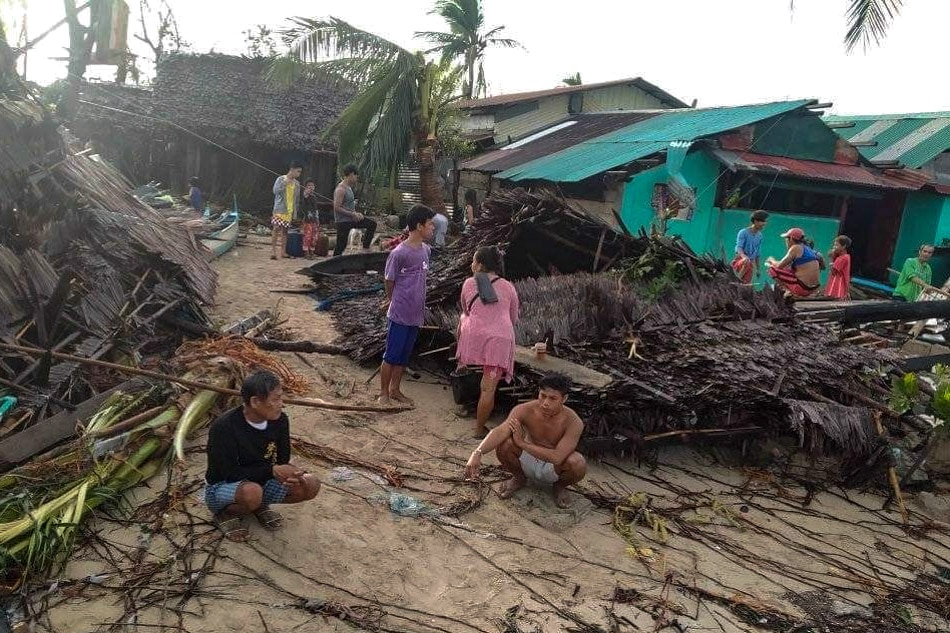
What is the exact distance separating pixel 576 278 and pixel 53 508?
5.41m

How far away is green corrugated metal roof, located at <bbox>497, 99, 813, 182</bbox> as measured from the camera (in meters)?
12.5

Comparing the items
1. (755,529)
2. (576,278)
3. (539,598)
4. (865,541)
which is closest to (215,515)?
(539,598)

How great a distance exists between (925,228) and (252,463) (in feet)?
53.7

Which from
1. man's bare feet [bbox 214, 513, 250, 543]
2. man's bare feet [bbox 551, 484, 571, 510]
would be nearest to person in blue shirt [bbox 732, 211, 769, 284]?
man's bare feet [bbox 551, 484, 571, 510]

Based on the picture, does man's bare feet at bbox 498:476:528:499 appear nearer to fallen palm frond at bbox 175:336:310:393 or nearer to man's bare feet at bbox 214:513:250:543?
man's bare feet at bbox 214:513:250:543

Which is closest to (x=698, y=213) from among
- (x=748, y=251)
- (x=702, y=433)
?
(x=748, y=251)

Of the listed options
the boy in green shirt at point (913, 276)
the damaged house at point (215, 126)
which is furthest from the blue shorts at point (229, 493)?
the damaged house at point (215, 126)

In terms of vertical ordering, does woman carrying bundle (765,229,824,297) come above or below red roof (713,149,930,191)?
below

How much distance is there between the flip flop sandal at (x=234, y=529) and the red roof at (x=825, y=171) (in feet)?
35.4

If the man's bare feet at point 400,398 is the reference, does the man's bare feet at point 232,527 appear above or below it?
below

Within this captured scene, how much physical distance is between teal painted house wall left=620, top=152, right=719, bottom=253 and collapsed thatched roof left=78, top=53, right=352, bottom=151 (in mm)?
8985

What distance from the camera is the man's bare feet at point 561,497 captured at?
4441 mm

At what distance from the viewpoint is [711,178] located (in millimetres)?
12766

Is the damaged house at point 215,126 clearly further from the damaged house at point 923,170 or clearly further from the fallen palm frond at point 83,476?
the fallen palm frond at point 83,476
